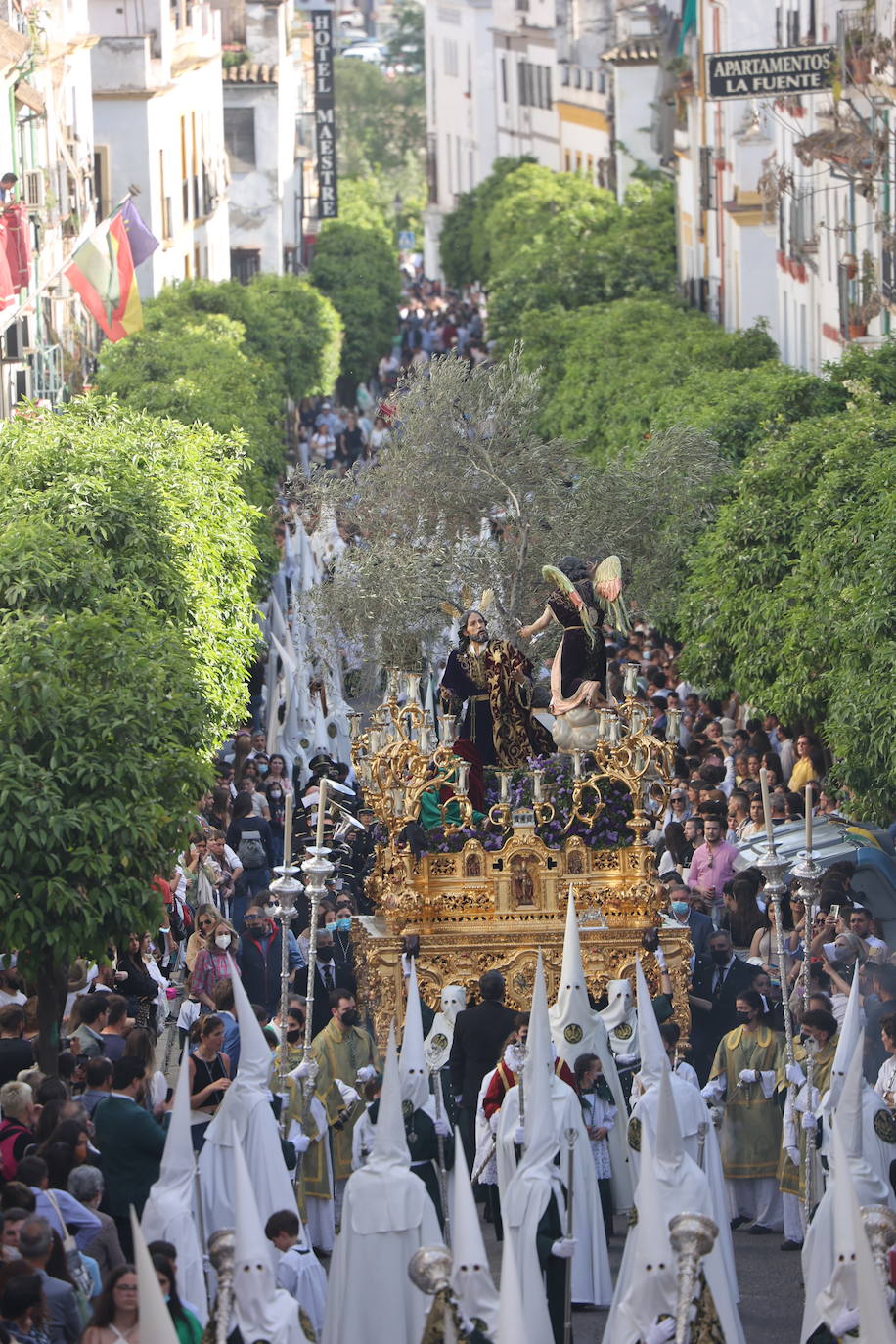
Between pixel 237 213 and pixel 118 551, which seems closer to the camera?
pixel 118 551

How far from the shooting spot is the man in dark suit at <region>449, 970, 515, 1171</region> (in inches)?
640

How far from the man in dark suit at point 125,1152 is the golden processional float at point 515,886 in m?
4.73

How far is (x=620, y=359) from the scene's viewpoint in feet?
139

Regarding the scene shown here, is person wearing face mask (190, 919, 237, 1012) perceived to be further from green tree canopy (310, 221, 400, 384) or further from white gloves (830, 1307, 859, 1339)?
green tree canopy (310, 221, 400, 384)

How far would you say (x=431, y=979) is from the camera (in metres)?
18.7

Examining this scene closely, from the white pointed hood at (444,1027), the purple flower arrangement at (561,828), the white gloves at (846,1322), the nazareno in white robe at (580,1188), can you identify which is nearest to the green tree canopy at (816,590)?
the purple flower arrangement at (561,828)

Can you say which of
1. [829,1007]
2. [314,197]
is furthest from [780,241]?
[314,197]

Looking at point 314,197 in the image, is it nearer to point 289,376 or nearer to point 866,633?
point 289,376

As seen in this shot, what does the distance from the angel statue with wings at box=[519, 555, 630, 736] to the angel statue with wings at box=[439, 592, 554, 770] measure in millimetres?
265

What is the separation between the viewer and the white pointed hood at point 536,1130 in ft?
44.9

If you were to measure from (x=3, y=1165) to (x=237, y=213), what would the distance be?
205 feet

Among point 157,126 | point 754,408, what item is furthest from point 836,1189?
point 157,126

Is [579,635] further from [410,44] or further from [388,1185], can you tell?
[410,44]

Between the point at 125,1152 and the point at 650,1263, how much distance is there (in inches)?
115
